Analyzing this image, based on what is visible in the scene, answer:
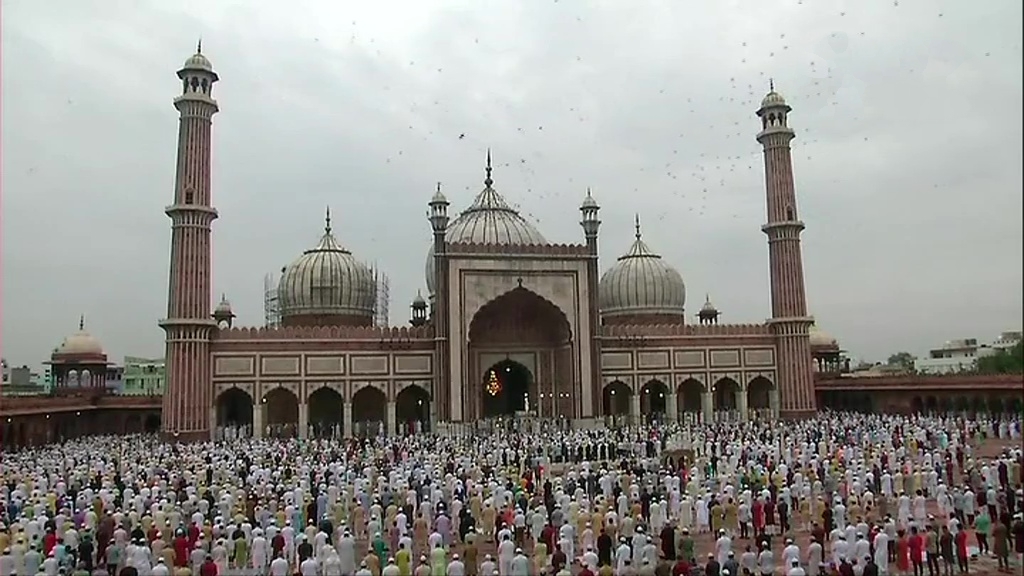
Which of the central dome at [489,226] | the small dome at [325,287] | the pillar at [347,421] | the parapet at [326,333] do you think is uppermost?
the central dome at [489,226]

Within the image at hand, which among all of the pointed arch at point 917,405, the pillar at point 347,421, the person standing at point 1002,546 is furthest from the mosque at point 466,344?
the person standing at point 1002,546

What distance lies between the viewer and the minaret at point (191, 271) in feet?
95.8

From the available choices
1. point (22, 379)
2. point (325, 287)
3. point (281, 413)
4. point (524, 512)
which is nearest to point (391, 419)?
point (281, 413)

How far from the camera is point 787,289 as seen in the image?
116 ft

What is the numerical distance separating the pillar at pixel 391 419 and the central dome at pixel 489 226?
7.53 meters

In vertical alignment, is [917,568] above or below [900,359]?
below

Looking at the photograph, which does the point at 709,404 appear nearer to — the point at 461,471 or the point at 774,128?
the point at 774,128

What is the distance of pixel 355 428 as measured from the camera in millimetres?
31766

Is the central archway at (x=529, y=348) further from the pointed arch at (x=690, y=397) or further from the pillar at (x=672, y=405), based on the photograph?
the pointed arch at (x=690, y=397)

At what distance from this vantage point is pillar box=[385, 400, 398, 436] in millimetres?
31156

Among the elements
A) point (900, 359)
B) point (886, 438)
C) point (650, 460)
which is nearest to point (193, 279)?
Answer: point (650, 460)

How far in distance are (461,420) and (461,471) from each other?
11.8 m

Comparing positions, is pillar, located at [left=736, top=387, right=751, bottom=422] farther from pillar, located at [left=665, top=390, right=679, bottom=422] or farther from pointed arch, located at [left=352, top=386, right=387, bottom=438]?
pointed arch, located at [left=352, top=386, right=387, bottom=438]

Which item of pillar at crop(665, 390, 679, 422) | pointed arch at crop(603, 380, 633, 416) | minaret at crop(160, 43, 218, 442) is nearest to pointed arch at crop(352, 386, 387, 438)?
minaret at crop(160, 43, 218, 442)
